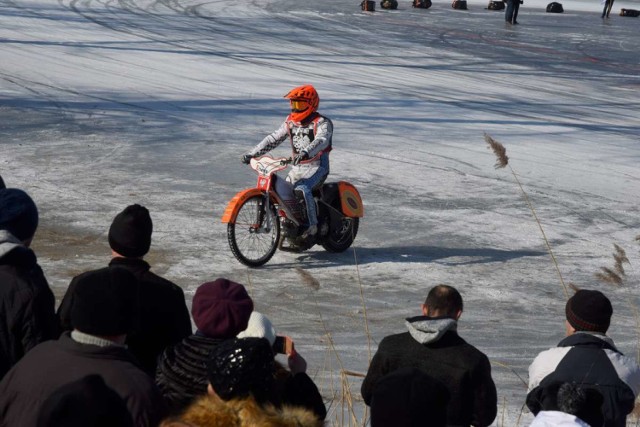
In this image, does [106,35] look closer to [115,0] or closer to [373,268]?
[115,0]

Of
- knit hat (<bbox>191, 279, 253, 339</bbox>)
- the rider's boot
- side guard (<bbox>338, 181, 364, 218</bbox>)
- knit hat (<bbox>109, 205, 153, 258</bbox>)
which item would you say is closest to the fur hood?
knit hat (<bbox>191, 279, 253, 339</bbox>)

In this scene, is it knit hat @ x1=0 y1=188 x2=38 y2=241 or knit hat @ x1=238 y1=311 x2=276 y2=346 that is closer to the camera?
knit hat @ x1=238 y1=311 x2=276 y2=346

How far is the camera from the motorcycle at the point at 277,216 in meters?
11.4

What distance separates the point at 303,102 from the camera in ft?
37.9

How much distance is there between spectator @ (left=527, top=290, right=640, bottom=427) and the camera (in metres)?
5.27

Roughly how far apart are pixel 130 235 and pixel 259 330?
1.08m

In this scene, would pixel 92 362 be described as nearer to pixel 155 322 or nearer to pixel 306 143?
pixel 155 322

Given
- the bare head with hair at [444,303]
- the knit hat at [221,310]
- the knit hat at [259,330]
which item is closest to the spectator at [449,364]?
the bare head with hair at [444,303]

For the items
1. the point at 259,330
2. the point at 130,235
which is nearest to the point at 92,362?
the point at 259,330

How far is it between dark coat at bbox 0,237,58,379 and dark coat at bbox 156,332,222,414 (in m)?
0.71

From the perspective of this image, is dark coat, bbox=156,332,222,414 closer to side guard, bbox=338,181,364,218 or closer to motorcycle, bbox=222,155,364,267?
motorcycle, bbox=222,155,364,267

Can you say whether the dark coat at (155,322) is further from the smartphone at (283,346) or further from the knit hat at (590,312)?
the knit hat at (590,312)

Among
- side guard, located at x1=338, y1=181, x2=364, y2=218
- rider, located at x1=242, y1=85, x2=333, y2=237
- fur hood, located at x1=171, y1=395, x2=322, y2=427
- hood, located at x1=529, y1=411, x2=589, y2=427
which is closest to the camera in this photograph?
fur hood, located at x1=171, y1=395, x2=322, y2=427

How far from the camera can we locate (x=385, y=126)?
63.9 ft
